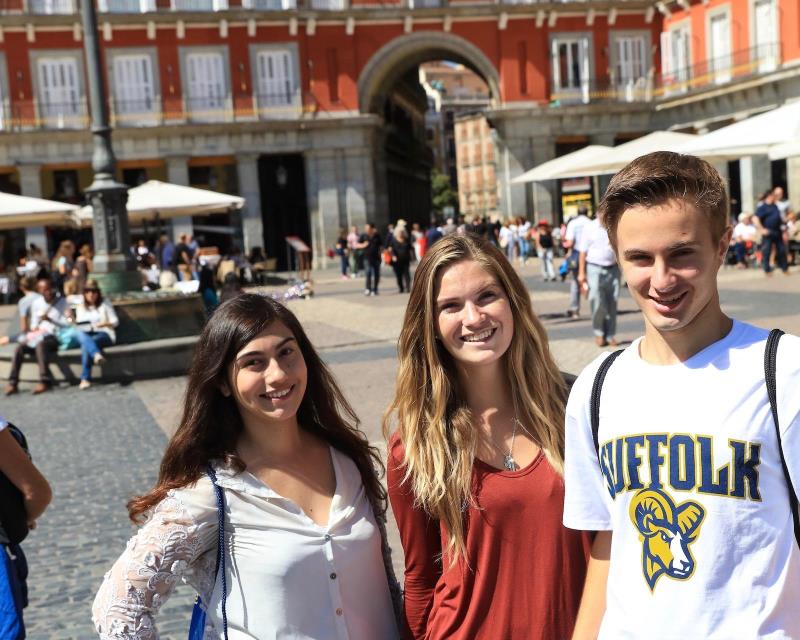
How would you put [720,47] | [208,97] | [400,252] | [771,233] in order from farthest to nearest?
[208,97] < [720,47] < [400,252] < [771,233]

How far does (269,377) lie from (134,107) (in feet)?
122

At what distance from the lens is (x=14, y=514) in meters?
3.03

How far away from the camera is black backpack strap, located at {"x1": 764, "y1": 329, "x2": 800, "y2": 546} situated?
1.85 m

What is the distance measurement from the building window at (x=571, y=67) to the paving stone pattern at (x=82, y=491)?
3018 centimetres

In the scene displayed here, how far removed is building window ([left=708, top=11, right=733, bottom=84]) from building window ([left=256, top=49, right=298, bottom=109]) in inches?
564

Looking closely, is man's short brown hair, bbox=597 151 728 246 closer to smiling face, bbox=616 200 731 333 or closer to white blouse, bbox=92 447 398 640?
smiling face, bbox=616 200 731 333

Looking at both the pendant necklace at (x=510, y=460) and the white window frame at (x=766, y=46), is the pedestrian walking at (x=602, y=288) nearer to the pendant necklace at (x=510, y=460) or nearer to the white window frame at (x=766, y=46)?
the pendant necklace at (x=510, y=460)

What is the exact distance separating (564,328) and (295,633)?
12.7 metres

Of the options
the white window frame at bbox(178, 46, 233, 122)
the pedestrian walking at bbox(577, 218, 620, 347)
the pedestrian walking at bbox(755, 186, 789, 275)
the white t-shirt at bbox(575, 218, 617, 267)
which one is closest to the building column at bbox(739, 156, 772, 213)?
the pedestrian walking at bbox(755, 186, 789, 275)

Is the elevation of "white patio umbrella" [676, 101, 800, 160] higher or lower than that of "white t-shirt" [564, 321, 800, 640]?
higher

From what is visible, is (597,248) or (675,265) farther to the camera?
(597,248)

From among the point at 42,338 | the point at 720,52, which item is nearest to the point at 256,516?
the point at 42,338

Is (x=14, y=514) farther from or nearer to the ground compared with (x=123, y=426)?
farther from the ground

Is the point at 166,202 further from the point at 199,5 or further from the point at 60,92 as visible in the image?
the point at 199,5
